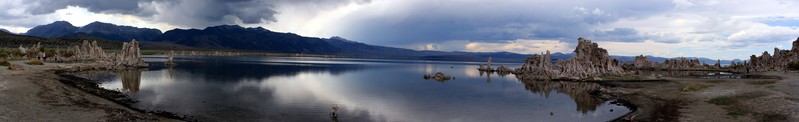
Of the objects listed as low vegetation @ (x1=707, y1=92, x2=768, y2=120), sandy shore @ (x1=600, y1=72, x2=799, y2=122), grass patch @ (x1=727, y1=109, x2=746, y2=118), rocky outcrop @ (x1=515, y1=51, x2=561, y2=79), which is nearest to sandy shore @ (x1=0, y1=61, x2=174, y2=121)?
sandy shore @ (x1=600, y1=72, x2=799, y2=122)

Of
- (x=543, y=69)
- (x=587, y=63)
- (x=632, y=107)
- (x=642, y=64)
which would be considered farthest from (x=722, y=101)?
(x=642, y=64)

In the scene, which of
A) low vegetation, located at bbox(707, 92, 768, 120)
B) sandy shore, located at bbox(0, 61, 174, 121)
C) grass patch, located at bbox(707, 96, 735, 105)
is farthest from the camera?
grass patch, located at bbox(707, 96, 735, 105)

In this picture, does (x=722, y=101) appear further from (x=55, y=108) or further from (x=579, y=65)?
(x=579, y=65)

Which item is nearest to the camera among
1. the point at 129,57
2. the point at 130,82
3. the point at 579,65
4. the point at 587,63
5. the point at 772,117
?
the point at 772,117

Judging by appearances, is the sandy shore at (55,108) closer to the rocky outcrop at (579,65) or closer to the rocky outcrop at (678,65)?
the rocky outcrop at (579,65)

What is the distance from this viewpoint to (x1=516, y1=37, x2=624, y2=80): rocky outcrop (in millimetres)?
92000

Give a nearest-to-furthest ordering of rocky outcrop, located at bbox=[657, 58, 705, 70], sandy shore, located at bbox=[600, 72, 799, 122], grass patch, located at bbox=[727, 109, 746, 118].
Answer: sandy shore, located at bbox=[600, 72, 799, 122] < grass patch, located at bbox=[727, 109, 746, 118] < rocky outcrop, located at bbox=[657, 58, 705, 70]

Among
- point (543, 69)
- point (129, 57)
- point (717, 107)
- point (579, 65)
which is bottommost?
point (717, 107)

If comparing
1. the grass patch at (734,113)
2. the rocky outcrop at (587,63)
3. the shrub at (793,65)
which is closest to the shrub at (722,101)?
the grass patch at (734,113)

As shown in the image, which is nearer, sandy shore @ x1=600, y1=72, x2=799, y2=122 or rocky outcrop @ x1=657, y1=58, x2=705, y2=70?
sandy shore @ x1=600, y1=72, x2=799, y2=122

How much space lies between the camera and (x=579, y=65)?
9444 cm

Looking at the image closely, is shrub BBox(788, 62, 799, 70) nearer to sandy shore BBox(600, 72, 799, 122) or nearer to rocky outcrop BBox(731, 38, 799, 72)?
rocky outcrop BBox(731, 38, 799, 72)

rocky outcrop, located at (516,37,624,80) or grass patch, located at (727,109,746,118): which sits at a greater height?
rocky outcrop, located at (516,37,624,80)

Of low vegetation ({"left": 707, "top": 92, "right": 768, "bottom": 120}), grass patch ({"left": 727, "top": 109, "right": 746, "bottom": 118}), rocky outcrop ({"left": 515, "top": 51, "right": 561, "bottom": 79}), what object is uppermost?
rocky outcrop ({"left": 515, "top": 51, "right": 561, "bottom": 79})
